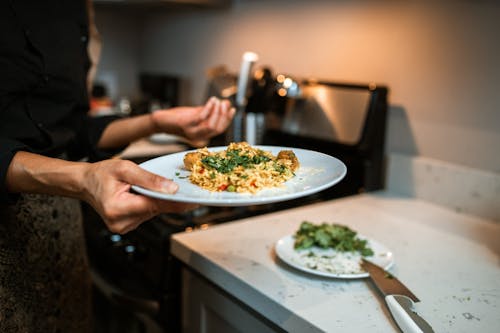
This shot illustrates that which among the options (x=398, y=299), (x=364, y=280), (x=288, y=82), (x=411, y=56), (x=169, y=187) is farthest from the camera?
(x=288, y=82)

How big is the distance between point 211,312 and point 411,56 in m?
0.89

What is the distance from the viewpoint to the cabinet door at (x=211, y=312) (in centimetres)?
86

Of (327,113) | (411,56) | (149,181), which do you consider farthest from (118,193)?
(411,56)

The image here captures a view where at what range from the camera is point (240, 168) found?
69cm

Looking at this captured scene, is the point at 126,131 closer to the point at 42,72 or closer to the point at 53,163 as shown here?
the point at 42,72

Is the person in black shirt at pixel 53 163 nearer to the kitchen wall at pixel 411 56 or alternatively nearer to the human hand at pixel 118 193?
the human hand at pixel 118 193

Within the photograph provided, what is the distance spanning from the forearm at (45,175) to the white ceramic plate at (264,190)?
0.31 feet

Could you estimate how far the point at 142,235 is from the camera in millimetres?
1174

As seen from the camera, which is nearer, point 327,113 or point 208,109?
point 208,109

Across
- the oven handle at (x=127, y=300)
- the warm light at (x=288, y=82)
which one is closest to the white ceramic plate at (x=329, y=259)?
the oven handle at (x=127, y=300)

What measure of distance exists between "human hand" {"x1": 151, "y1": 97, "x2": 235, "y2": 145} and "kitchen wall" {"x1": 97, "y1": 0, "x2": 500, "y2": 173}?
0.64 meters

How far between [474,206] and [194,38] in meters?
1.60

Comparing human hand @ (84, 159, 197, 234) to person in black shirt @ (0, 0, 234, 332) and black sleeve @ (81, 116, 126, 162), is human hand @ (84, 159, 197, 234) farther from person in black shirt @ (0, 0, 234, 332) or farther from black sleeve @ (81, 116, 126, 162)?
black sleeve @ (81, 116, 126, 162)

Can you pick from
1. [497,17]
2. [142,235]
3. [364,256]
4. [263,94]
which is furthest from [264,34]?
[364,256]
